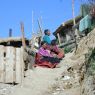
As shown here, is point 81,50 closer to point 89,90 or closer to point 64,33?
point 89,90

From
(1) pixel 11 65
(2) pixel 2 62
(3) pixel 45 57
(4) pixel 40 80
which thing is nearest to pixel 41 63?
(3) pixel 45 57

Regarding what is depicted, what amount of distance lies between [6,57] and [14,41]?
6.19 m

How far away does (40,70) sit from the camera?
13070mm

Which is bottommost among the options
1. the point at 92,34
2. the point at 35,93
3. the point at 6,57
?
the point at 35,93

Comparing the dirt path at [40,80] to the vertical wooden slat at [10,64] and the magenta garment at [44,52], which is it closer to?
the vertical wooden slat at [10,64]

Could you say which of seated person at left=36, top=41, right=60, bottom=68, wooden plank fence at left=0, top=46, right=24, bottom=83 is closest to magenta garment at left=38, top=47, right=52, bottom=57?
seated person at left=36, top=41, right=60, bottom=68

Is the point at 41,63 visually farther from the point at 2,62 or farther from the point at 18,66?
the point at 2,62

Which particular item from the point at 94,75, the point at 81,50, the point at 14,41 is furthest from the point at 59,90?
the point at 14,41

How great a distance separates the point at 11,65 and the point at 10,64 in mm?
41

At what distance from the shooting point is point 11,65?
38.6ft

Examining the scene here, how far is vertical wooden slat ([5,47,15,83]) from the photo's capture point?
11.7m

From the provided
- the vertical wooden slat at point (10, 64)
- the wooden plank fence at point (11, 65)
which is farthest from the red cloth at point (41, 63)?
the vertical wooden slat at point (10, 64)

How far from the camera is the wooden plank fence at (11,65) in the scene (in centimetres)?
1170

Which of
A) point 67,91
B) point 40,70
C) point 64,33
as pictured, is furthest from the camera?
point 64,33
